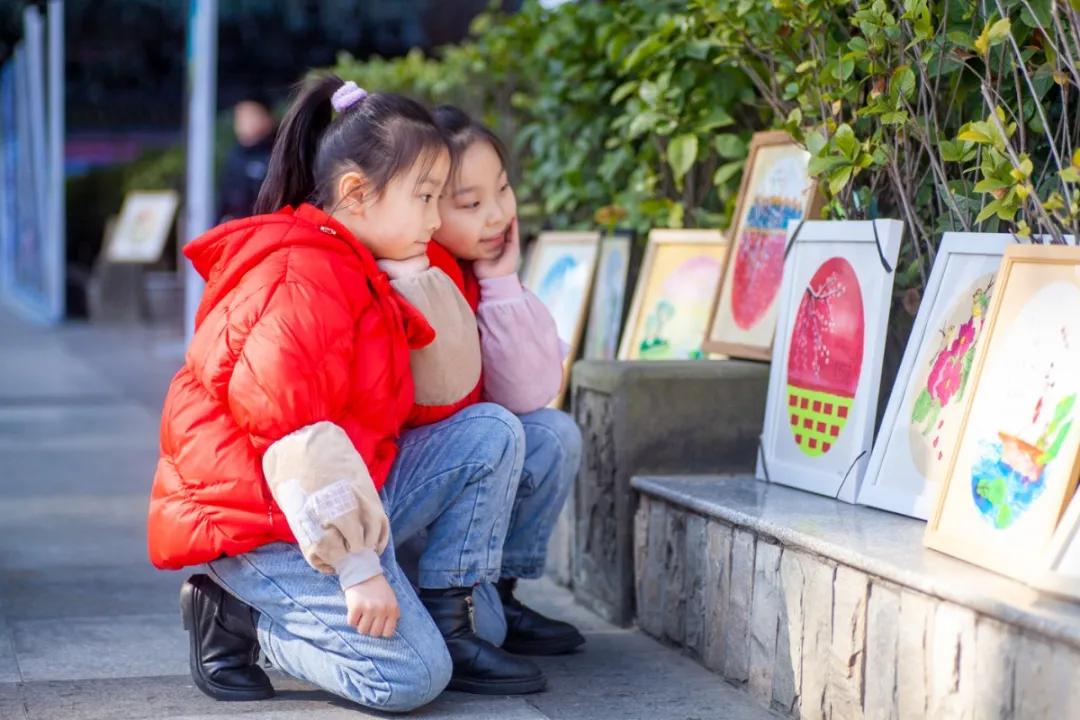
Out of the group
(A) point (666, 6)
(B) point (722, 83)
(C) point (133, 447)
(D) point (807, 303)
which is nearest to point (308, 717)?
(D) point (807, 303)

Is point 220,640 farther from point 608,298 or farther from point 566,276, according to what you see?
point 566,276

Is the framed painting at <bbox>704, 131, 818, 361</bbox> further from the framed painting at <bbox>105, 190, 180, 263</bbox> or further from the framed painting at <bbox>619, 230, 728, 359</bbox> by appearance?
the framed painting at <bbox>105, 190, 180, 263</bbox>

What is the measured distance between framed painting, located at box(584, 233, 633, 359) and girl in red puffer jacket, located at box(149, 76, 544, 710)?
1887 millimetres

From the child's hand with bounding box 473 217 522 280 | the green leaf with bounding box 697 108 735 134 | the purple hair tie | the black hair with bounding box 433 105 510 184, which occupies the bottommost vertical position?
the child's hand with bounding box 473 217 522 280

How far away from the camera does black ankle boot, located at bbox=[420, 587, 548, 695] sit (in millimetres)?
3012

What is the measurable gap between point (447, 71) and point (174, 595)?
342cm

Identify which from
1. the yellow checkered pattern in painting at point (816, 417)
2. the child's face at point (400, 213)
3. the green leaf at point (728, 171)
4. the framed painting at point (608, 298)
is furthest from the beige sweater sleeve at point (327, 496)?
the framed painting at point (608, 298)

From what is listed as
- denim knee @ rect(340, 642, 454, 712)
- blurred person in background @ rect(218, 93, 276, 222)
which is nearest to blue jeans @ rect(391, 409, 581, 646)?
denim knee @ rect(340, 642, 454, 712)

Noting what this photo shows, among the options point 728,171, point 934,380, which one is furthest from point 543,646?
point 728,171

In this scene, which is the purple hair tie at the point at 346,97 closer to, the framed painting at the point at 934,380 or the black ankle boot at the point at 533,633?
the black ankle boot at the point at 533,633

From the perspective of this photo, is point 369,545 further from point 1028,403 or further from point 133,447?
point 133,447

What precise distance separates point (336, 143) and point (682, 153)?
70.7 inches

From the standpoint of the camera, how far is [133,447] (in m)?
6.46

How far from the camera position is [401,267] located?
117 inches
